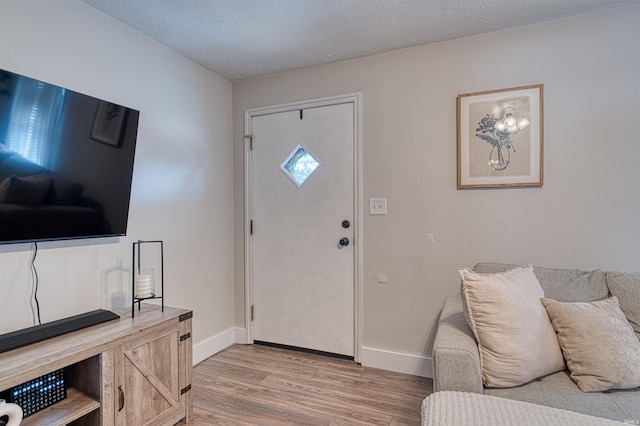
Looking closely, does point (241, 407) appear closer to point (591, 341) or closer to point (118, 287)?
point (118, 287)

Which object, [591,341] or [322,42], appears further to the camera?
[322,42]

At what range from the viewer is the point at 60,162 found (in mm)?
1592

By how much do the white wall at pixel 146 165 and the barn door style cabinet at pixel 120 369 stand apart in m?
0.37

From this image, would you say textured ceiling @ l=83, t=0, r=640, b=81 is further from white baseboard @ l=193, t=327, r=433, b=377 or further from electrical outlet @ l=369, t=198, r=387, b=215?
white baseboard @ l=193, t=327, r=433, b=377

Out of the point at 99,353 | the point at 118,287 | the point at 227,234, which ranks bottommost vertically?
the point at 99,353

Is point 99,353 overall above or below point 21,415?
above

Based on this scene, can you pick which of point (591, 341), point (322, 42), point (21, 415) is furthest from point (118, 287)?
point (591, 341)

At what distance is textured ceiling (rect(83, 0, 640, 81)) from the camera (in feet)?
6.17

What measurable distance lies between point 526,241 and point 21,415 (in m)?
2.66

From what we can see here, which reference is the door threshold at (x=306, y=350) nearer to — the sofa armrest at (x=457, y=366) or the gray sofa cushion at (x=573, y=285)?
the sofa armrest at (x=457, y=366)

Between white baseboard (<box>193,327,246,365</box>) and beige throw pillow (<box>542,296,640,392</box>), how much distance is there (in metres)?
2.37

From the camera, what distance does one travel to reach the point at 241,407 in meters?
1.99

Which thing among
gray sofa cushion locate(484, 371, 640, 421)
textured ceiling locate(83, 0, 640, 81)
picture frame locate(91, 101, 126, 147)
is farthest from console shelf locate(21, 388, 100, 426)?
textured ceiling locate(83, 0, 640, 81)

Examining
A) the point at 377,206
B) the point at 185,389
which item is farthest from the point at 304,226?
the point at 185,389
